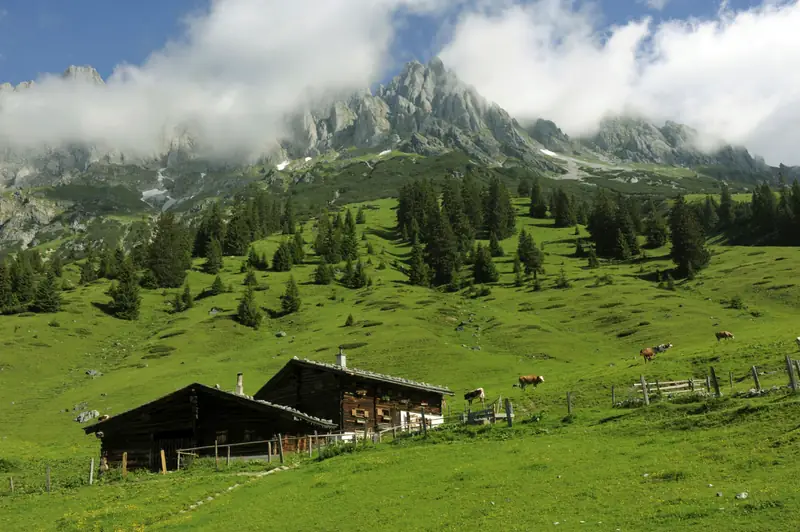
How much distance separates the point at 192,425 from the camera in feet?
130

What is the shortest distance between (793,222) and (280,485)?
6584 inches

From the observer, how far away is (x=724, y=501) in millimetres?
14609

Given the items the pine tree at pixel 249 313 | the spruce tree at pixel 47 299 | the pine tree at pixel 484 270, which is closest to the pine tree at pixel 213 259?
the spruce tree at pixel 47 299

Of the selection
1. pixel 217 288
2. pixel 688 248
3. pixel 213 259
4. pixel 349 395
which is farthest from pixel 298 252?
pixel 349 395

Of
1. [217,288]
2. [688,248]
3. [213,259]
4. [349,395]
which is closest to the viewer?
[349,395]

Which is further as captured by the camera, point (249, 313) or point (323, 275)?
point (323, 275)

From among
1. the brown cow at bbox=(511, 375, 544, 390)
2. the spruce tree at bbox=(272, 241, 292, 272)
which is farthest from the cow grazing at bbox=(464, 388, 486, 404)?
the spruce tree at bbox=(272, 241, 292, 272)

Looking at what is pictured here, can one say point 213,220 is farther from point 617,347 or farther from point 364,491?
point 364,491

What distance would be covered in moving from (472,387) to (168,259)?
111 m

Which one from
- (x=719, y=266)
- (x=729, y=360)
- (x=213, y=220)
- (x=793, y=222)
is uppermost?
(x=213, y=220)

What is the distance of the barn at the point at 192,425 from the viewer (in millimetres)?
38625

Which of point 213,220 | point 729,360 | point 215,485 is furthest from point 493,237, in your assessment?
point 215,485

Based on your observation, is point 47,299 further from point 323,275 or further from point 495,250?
point 495,250

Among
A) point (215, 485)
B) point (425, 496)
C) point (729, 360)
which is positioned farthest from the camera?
point (729, 360)
